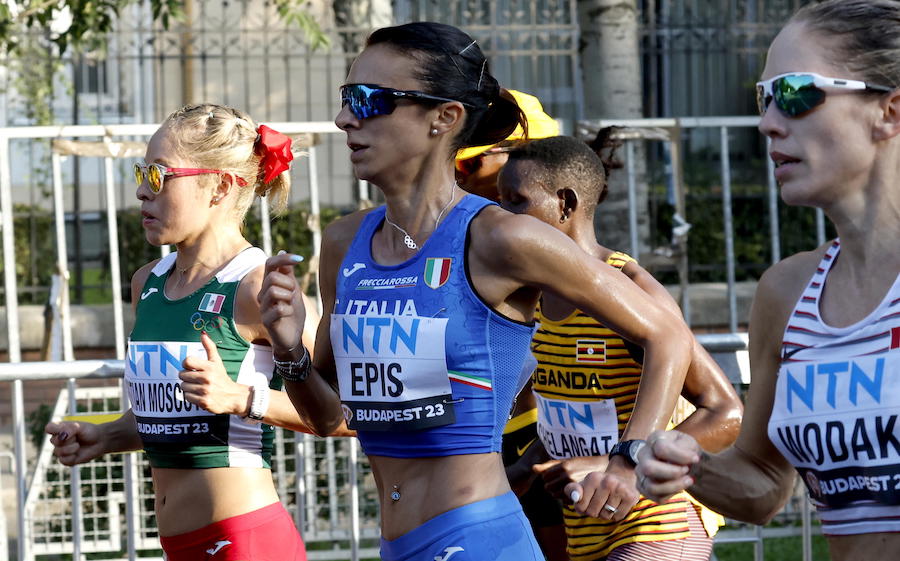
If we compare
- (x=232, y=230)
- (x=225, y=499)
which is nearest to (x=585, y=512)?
(x=225, y=499)

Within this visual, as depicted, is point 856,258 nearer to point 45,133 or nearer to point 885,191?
point 885,191

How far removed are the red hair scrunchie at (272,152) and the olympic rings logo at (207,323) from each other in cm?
61

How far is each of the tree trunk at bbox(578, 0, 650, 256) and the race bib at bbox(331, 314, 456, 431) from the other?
18.6 feet

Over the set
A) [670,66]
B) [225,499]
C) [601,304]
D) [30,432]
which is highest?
[670,66]

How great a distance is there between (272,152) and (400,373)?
1.41 meters

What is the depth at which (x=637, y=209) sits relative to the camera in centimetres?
851

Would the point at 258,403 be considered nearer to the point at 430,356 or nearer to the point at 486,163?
the point at 430,356

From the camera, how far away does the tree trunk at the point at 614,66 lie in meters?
8.51

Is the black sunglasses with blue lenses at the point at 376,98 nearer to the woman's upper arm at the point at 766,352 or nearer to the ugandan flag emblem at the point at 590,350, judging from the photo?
the woman's upper arm at the point at 766,352

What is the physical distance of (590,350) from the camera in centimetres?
378

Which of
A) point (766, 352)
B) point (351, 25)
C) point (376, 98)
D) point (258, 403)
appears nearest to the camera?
point (766, 352)

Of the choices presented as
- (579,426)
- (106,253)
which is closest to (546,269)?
(579,426)

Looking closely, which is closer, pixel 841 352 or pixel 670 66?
pixel 841 352

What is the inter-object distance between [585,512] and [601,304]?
1.68ft
